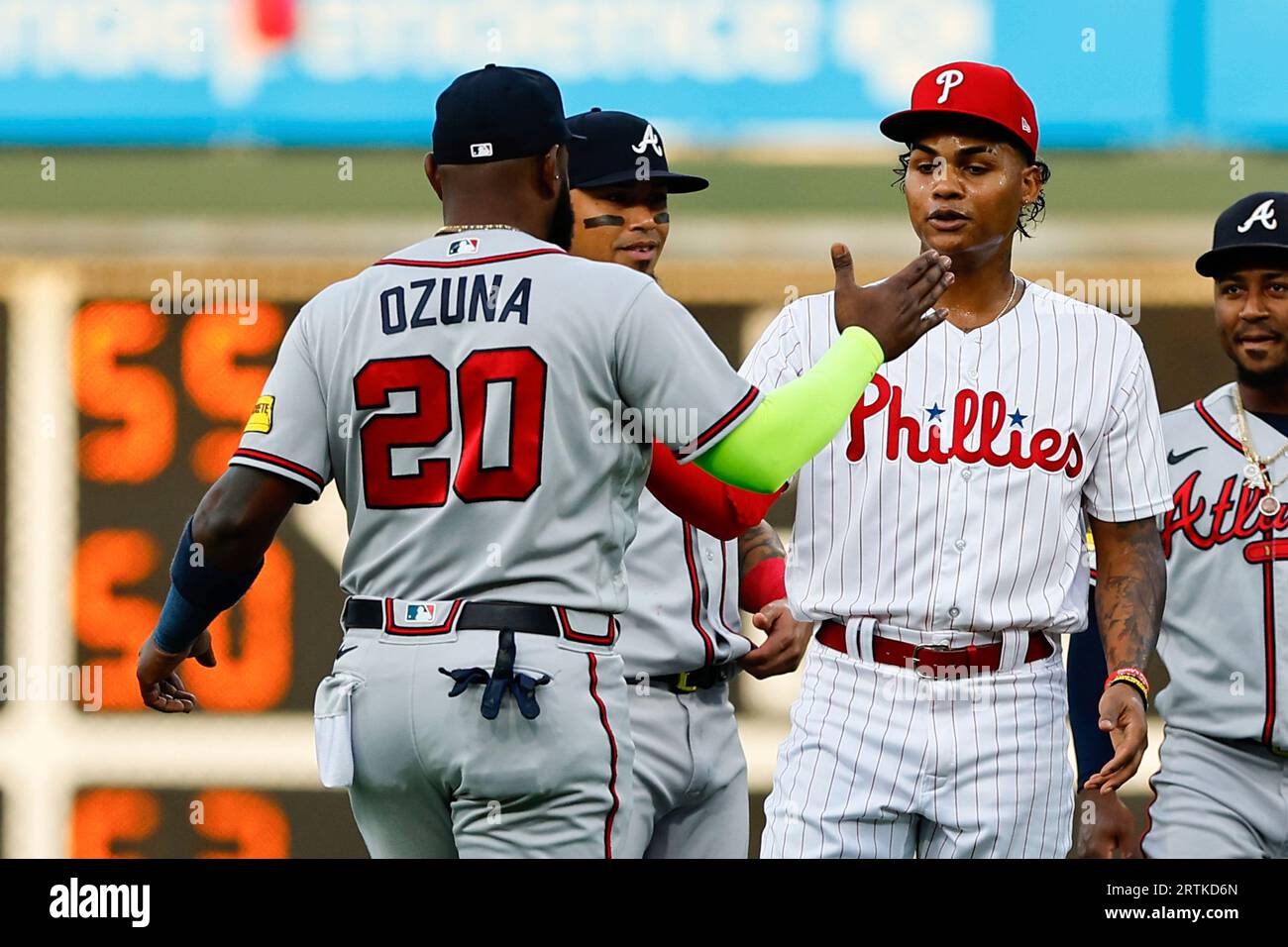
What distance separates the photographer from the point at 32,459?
6.92 meters

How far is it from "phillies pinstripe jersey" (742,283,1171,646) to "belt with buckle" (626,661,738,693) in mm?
586

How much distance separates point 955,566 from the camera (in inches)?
136

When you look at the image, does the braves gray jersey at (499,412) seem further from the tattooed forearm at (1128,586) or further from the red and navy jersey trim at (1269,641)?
the red and navy jersey trim at (1269,641)

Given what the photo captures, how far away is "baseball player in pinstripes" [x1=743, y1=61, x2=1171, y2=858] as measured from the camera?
11.2ft

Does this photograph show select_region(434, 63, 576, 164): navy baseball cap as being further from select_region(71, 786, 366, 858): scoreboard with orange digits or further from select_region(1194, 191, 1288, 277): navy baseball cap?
select_region(71, 786, 366, 858): scoreboard with orange digits

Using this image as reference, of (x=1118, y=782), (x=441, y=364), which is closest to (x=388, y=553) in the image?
(x=441, y=364)

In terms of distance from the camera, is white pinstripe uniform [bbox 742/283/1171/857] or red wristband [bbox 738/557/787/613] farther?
red wristband [bbox 738/557/787/613]

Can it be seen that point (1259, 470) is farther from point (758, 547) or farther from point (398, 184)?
point (398, 184)

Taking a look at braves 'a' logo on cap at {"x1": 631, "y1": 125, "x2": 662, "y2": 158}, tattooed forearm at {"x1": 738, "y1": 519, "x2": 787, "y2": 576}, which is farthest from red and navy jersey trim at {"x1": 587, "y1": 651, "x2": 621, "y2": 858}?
braves 'a' logo on cap at {"x1": 631, "y1": 125, "x2": 662, "y2": 158}

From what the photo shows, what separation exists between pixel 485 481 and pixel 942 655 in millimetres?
1051

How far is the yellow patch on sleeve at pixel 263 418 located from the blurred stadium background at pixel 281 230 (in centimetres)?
374

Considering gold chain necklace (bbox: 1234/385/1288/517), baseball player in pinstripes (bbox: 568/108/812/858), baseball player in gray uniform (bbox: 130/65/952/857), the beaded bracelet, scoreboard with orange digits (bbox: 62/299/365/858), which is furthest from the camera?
scoreboard with orange digits (bbox: 62/299/365/858)

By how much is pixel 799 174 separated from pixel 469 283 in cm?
444

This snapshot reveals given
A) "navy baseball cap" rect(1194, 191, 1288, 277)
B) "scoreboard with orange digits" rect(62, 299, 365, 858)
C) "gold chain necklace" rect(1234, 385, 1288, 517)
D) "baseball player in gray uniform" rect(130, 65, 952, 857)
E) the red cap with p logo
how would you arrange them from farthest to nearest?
"scoreboard with orange digits" rect(62, 299, 365, 858), "navy baseball cap" rect(1194, 191, 1288, 277), "gold chain necklace" rect(1234, 385, 1288, 517), the red cap with p logo, "baseball player in gray uniform" rect(130, 65, 952, 857)
